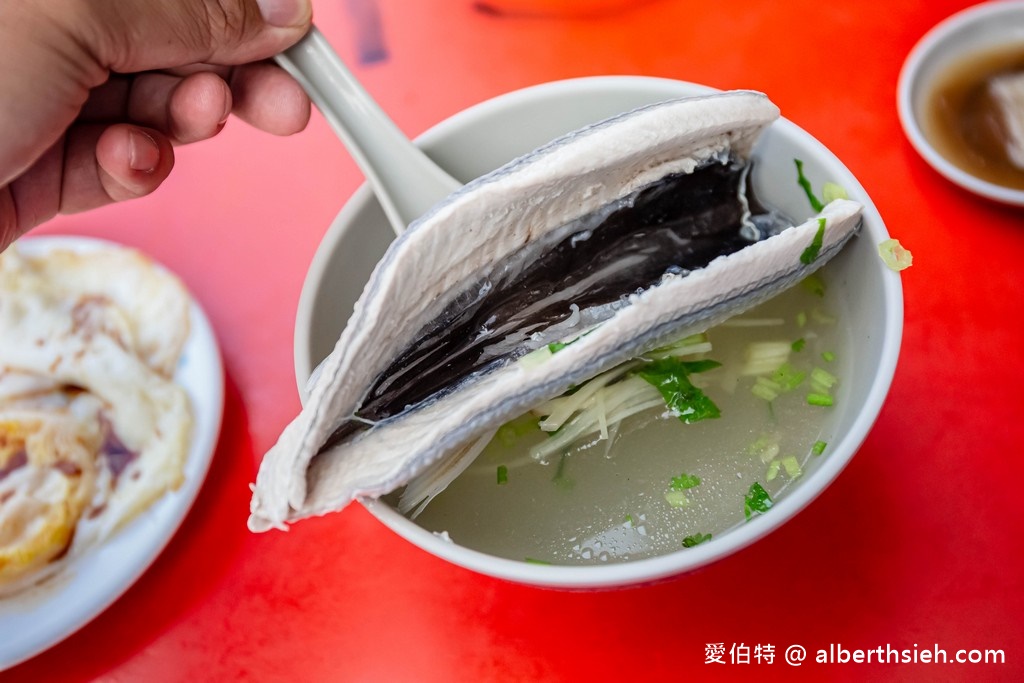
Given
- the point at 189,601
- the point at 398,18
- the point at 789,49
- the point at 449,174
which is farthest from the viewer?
the point at 398,18

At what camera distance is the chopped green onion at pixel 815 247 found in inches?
28.9

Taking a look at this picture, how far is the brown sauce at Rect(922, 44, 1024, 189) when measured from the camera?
1.15 m

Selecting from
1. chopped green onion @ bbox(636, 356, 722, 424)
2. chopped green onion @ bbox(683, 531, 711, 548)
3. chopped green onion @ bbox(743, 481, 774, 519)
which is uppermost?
chopped green onion @ bbox(636, 356, 722, 424)

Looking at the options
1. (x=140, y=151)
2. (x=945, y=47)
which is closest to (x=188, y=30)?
(x=140, y=151)

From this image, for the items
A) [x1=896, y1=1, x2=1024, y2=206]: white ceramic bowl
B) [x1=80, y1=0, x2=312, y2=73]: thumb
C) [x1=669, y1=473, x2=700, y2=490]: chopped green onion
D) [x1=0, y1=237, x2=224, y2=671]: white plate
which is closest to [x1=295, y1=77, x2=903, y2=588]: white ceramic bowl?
[x1=669, y1=473, x2=700, y2=490]: chopped green onion

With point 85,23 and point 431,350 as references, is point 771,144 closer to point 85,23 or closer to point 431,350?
point 431,350

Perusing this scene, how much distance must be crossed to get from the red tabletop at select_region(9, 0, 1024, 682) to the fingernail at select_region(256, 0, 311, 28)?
40 centimetres

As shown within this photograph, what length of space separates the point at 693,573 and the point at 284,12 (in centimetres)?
78

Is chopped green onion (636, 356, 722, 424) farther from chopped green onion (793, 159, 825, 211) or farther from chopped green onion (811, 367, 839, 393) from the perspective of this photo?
chopped green onion (793, 159, 825, 211)

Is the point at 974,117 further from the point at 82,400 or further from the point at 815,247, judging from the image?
the point at 82,400

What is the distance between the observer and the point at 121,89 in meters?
1.10

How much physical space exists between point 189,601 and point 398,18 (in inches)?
41.5

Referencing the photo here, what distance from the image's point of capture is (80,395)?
1.11 meters

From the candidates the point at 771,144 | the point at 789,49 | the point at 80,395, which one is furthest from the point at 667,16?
the point at 80,395
